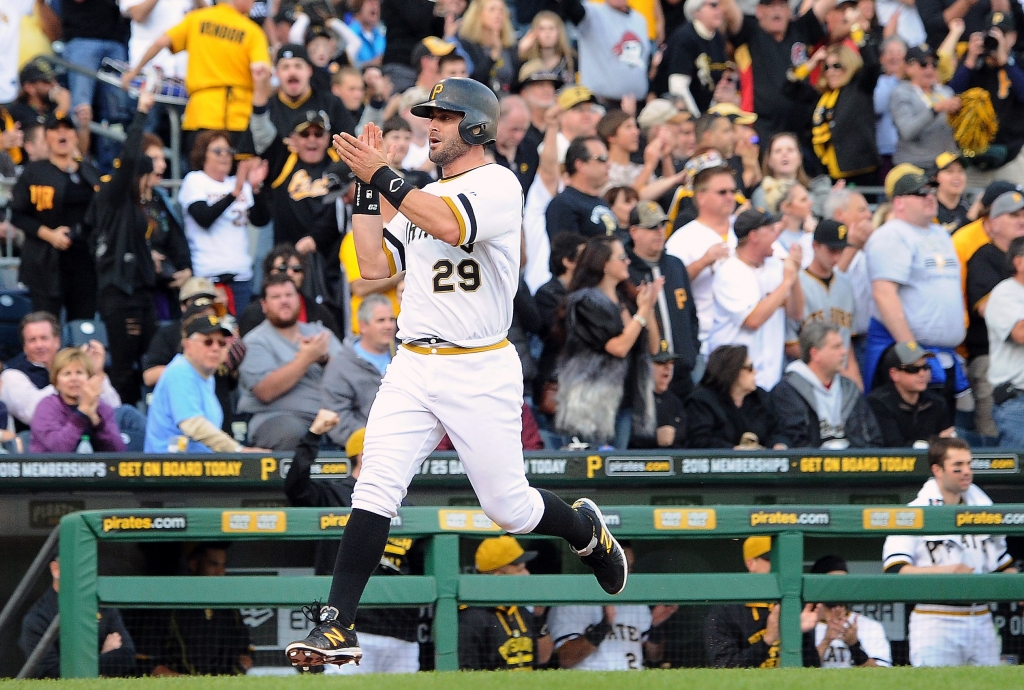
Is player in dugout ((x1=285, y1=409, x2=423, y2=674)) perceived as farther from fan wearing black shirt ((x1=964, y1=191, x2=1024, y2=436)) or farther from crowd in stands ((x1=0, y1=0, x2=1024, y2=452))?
fan wearing black shirt ((x1=964, y1=191, x2=1024, y2=436))

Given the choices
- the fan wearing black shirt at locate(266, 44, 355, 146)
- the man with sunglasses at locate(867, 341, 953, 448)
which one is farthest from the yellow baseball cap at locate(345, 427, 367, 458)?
the fan wearing black shirt at locate(266, 44, 355, 146)

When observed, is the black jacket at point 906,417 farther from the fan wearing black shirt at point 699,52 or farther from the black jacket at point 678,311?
the fan wearing black shirt at point 699,52

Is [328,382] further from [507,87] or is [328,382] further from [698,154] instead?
[507,87]

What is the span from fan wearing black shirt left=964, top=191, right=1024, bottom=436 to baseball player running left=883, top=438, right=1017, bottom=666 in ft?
6.94

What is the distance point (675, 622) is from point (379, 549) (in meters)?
2.50

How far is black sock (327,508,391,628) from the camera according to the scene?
15.0 ft

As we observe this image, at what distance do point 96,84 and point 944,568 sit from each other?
7655 millimetres

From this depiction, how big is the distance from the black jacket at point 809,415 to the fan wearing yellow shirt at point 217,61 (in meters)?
4.55

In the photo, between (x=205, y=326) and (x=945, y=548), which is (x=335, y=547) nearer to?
(x=205, y=326)

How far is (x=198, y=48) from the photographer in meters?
10.3

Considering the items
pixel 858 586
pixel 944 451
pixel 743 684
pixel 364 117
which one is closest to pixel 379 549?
pixel 743 684

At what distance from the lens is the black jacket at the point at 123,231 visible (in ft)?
27.5

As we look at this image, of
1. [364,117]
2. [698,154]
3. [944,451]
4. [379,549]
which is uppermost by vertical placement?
[364,117]

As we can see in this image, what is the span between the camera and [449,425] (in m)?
4.69
